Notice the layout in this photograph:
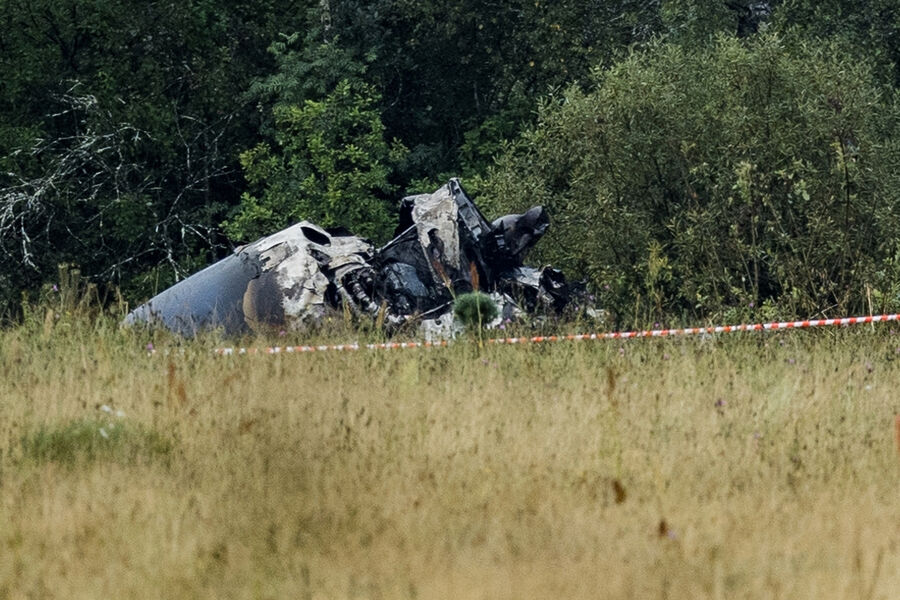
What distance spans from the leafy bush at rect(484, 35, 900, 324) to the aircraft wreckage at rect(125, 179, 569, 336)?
122 cm

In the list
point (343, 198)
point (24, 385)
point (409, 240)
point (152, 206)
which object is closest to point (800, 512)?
point (24, 385)

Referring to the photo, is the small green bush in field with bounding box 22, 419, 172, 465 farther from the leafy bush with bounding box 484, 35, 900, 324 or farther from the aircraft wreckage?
the aircraft wreckage

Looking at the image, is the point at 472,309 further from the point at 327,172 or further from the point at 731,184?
the point at 327,172

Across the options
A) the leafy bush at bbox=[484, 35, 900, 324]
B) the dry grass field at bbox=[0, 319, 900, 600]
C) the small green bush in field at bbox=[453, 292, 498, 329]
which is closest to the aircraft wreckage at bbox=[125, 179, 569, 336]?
the leafy bush at bbox=[484, 35, 900, 324]

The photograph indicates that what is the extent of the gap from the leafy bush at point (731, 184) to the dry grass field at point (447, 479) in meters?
4.30

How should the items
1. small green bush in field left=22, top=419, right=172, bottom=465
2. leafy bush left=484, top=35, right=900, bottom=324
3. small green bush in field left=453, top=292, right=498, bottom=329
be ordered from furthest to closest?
leafy bush left=484, top=35, right=900, bottom=324 < small green bush in field left=453, top=292, right=498, bottom=329 < small green bush in field left=22, top=419, right=172, bottom=465

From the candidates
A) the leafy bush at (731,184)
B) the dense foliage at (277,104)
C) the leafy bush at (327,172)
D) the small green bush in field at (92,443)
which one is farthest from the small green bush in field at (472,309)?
the leafy bush at (327,172)

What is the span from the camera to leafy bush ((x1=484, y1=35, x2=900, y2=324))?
13.3 meters

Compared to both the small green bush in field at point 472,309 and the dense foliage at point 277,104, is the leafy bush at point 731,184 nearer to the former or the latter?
the small green bush in field at point 472,309

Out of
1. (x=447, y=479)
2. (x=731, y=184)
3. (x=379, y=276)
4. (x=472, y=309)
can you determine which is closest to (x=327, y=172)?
(x=379, y=276)

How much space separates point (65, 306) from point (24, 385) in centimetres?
305

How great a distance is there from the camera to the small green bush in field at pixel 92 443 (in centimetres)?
634

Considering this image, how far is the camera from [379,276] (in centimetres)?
1466

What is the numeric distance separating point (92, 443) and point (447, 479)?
1746mm
